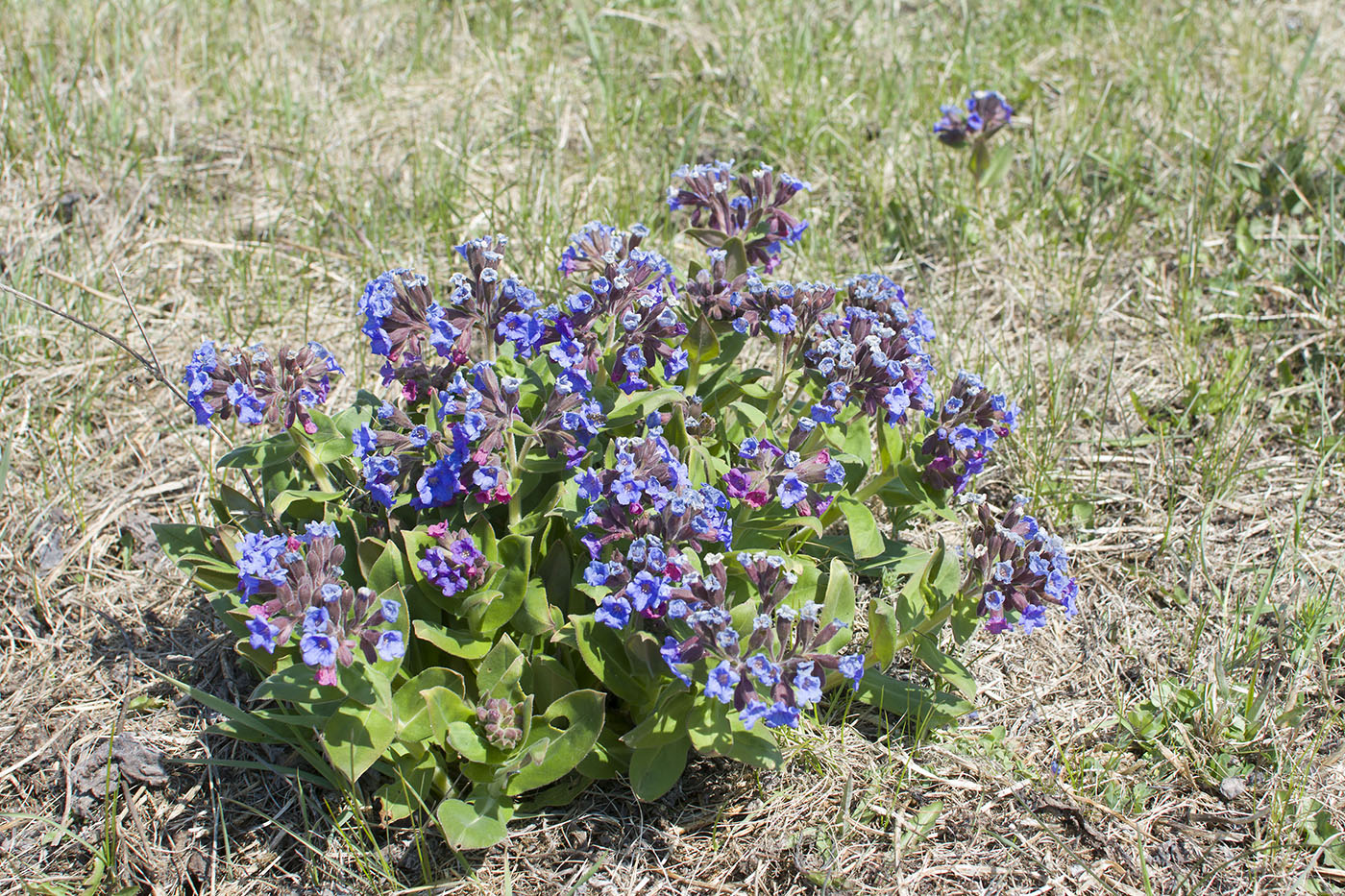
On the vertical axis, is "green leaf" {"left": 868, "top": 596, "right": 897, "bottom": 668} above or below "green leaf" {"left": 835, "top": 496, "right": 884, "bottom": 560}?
below

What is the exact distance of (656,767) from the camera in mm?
3350

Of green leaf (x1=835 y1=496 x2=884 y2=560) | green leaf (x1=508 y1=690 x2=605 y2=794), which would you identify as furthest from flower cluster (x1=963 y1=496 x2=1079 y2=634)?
green leaf (x1=508 y1=690 x2=605 y2=794)

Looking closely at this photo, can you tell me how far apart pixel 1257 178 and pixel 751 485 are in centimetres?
440

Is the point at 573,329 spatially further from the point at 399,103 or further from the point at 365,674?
the point at 399,103

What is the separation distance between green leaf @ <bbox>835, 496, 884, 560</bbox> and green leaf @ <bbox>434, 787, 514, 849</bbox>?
1453 millimetres

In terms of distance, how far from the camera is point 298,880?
3406mm

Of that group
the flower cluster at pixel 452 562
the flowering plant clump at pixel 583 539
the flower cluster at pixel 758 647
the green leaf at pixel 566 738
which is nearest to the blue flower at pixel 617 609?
the flowering plant clump at pixel 583 539

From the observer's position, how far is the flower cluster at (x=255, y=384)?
329 cm

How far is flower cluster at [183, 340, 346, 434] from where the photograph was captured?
3287 mm

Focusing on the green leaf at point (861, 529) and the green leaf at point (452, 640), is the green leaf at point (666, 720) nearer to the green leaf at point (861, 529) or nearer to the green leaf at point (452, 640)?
the green leaf at point (452, 640)

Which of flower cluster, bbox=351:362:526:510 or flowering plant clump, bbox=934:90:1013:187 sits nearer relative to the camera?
flower cluster, bbox=351:362:526:510

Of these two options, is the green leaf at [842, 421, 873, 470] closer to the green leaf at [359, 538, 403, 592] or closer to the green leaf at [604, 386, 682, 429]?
the green leaf at [604, 386, 682, 429]

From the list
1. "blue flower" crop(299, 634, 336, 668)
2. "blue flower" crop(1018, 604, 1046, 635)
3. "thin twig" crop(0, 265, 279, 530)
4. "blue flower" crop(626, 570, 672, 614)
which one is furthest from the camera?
"thin twig" crop(0, 265, 279, 530)

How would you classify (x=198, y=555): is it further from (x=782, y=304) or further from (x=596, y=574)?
(x=782, y=304)
